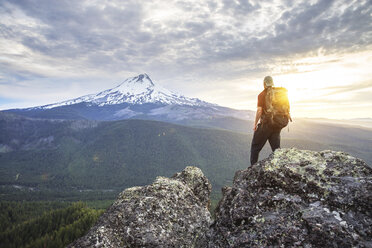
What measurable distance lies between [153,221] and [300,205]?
18.4 feet

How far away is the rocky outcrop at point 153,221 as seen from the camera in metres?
7.82

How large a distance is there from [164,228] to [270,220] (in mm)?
4508

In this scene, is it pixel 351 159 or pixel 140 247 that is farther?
pixel 140 247

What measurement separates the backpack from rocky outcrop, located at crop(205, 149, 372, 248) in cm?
304

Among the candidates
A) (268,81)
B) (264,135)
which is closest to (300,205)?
(264,135)

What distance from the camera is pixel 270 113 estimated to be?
10516 millimetres

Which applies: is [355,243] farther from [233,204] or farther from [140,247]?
[140,247]

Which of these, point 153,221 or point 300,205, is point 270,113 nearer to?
point 300,205

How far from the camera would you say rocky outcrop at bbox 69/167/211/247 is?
7.82 metres

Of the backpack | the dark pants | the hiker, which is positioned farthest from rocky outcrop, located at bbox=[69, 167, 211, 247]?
the backpack

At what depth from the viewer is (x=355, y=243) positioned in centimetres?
461

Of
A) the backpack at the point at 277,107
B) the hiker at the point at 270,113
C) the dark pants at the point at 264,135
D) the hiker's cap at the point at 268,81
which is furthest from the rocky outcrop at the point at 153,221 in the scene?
the hiker's cap at the point at 268,81

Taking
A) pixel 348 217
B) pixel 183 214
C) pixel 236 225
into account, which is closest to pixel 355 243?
pixel 348 217

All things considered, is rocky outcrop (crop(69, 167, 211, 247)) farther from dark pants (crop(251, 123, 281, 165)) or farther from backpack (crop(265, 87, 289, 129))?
backpack (crop(265, 87, 289, 129))
